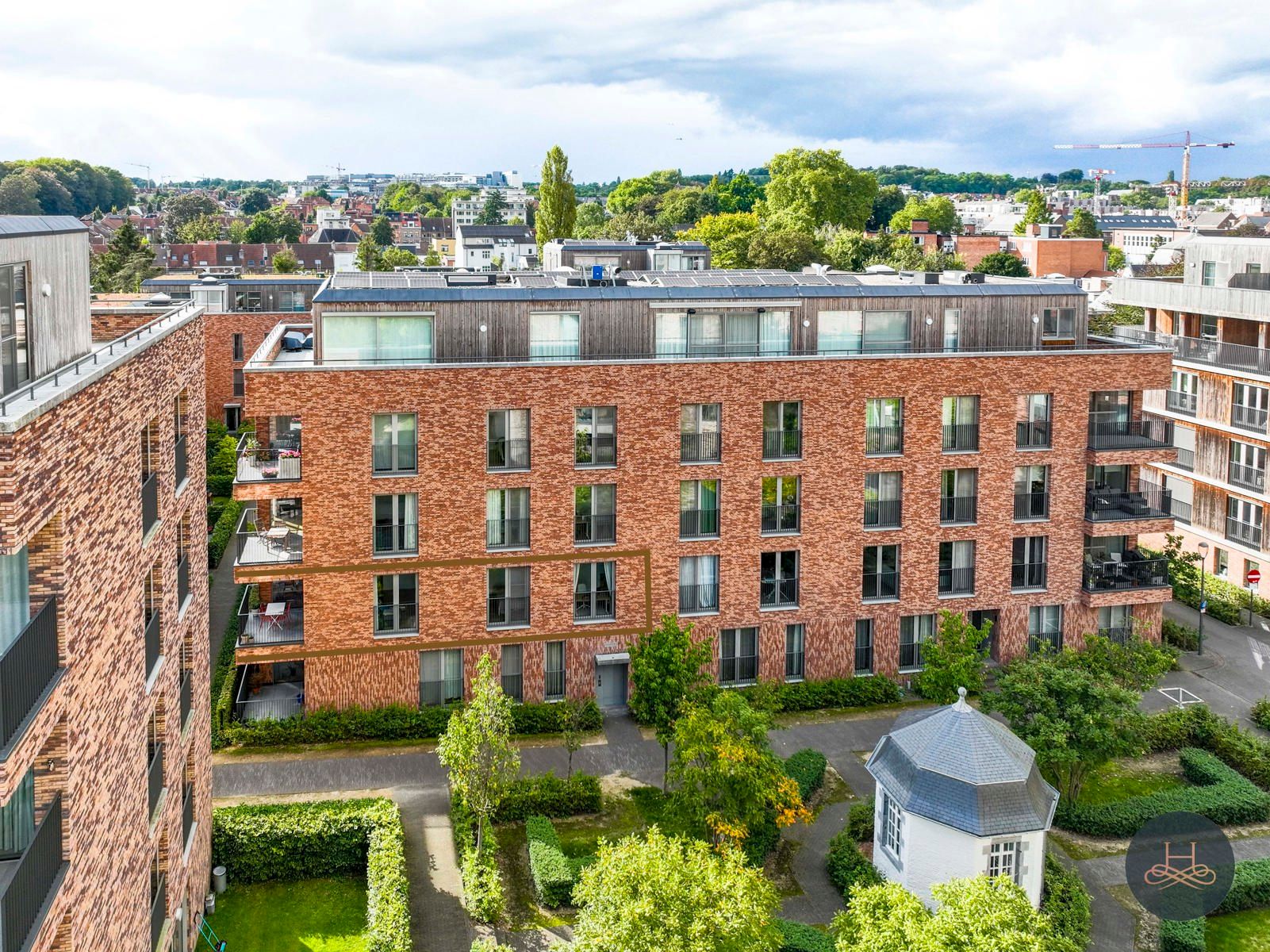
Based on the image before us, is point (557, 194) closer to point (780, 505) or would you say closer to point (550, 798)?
point (780, 505)

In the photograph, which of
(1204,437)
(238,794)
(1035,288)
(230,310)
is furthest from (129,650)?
(230,310)

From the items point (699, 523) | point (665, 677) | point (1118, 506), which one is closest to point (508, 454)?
point (699, 523)

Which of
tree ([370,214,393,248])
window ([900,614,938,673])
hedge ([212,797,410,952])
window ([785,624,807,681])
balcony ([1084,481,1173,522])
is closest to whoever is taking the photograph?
hedge ([212,797,410,952])

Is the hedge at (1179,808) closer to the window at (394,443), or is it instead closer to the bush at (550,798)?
the bush at (550,798)

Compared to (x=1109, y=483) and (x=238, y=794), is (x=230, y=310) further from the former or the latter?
(x=1109, y=483)

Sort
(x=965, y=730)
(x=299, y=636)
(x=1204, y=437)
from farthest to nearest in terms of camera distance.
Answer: (x=1204, y=437)
(x=299, y=636)
(x=965, y=730)

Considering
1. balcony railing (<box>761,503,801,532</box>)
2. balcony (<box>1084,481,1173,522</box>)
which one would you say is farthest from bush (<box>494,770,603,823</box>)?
balcony (<box>1084,481,1173,522</box>)

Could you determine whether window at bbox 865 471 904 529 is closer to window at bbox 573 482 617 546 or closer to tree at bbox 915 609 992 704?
tree at bbox 915 609 992 704
